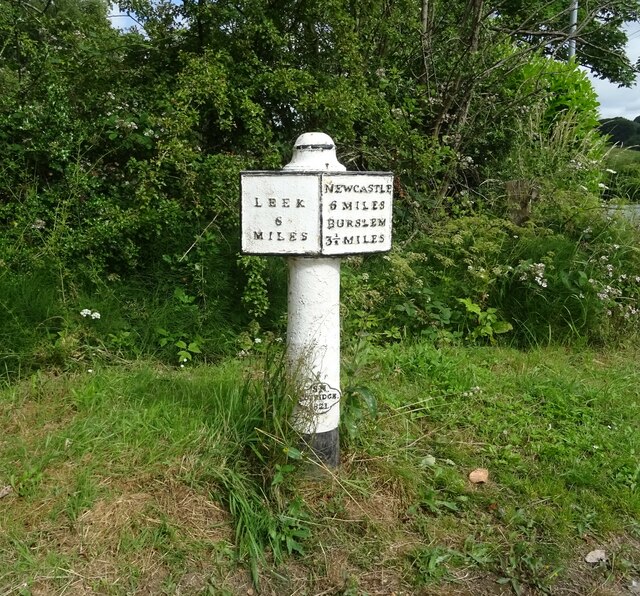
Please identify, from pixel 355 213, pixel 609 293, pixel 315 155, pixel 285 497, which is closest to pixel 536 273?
pixel 609 293

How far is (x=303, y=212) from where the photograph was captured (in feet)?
7.22

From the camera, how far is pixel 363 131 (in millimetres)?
5062

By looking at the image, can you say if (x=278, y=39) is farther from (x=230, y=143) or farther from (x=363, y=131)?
(x=363, y=131)

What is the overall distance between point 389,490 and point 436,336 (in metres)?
1.81

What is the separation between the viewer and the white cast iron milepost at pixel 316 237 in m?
2.20

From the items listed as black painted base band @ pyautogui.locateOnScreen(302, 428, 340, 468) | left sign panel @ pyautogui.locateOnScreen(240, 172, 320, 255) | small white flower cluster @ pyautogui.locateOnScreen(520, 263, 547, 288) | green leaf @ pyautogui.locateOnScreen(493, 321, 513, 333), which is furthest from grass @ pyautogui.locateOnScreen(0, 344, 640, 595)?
small white flower cluster @ pyautogui.locateOnScreen(520, 263, 547, 288)

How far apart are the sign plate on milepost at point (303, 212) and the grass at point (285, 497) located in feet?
1.78

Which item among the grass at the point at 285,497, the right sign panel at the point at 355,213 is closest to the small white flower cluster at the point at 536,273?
the grass at the point at 285,497

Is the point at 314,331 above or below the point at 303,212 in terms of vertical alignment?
below

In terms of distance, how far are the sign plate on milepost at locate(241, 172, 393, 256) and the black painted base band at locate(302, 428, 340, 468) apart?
2.36 feet

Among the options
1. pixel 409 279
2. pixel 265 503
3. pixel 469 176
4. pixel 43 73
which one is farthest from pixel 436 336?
pixel 43 73

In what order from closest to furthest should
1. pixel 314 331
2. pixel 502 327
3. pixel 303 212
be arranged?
pixel 303 212
pixel 314 331
pixel 502 327

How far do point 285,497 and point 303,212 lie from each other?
3.40 ft

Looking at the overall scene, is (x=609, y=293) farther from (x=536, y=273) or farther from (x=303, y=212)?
(x=303, y=212)
